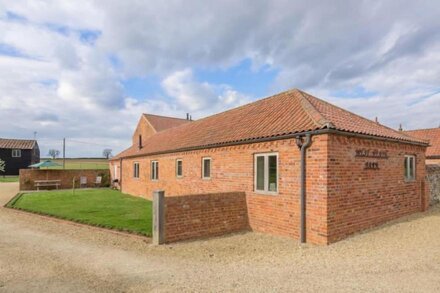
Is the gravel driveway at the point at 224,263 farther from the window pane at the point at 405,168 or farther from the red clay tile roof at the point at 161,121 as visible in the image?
the red clay tile roof at the point at 161,121

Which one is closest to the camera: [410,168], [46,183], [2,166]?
[410,168]

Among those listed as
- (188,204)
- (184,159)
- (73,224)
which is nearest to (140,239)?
(188,204)

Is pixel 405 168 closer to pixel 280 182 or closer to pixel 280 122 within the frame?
pixel 280 122

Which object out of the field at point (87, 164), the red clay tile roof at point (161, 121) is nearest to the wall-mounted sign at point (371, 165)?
the red clay tile roof at point (161, 121)

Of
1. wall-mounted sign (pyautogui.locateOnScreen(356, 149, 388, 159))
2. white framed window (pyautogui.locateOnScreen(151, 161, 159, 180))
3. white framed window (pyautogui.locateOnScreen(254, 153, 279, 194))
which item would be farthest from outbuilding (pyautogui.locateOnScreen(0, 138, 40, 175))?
wall-mounted sign (pyautogui.locateOnScreen(356, 149, 388, 159))

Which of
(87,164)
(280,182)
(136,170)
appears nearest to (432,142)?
(280,182)

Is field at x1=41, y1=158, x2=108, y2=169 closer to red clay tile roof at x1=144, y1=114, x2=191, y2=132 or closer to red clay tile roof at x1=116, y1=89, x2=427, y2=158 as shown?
red clay tile roof at x1=144, y1=114, x2=191, y2=132

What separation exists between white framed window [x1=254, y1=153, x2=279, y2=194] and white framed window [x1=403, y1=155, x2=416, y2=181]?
505cm

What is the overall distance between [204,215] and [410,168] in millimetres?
7908

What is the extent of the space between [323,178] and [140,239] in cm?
521

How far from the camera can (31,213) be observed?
46.9ft

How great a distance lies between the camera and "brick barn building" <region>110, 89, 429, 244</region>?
852 centimetres

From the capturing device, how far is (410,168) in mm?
12094

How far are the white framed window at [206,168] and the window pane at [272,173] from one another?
3706mm
